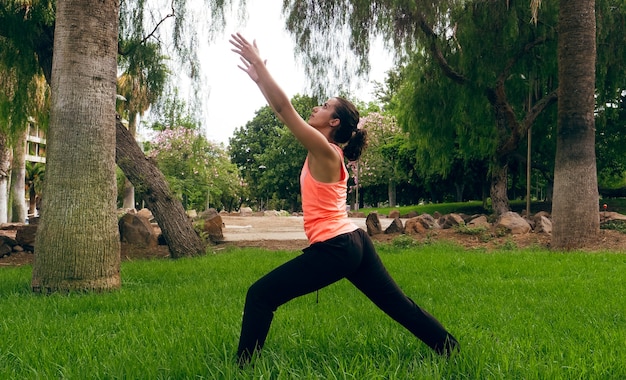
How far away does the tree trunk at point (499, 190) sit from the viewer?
17359mm

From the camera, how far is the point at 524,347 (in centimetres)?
355

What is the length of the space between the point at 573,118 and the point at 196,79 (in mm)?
7533

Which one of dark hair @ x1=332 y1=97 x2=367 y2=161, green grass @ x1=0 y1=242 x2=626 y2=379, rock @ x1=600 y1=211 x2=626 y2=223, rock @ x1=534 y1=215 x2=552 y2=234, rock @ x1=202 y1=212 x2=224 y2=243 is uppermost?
dark hair @ x1=332 y1=97 x2=367 y2=161

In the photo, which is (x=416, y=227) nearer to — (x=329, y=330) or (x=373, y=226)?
(x=373, y=226)

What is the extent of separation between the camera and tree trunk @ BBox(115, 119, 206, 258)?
10023mm

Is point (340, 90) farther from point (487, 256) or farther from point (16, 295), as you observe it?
point (16, 295)

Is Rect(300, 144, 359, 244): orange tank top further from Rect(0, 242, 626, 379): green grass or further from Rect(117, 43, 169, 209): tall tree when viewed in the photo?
Rect(117, 43, 169, 209): tall tree

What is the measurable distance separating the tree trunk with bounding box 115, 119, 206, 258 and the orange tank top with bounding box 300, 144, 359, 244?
25.2 feet

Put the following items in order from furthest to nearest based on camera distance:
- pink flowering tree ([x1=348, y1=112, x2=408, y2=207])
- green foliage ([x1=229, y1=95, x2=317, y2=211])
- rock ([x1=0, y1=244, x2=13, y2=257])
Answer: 1. green foliage ([x1=229, y1=95, x2=317, y2=211])
2. pink flowering tree ([x1=348, y1=112, x2=408, y2=207])
3. rock ([x1=0, y1=244, x2=13, y2=257])

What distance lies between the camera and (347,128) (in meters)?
3.03

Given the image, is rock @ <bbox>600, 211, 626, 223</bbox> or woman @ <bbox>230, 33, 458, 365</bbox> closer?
woman @ <bbox>230, 33, 458, 365</bbox>

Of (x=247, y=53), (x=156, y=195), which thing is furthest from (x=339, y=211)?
(x=156, y=195)

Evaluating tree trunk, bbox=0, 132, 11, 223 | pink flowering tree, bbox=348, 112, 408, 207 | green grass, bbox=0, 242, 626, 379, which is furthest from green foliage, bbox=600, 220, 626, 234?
pink flowering tree, bbox=348, 112, 408, 207

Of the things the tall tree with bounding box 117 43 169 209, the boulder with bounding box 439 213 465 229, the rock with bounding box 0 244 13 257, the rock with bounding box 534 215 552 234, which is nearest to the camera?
the tall tree with bounding box 117 43 169 209
